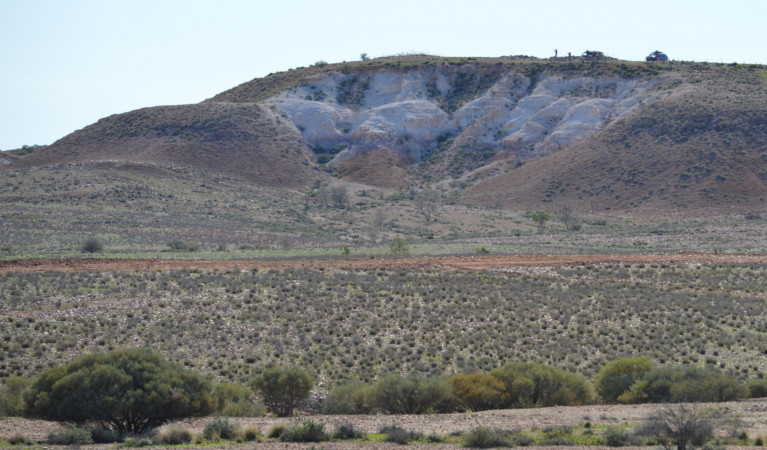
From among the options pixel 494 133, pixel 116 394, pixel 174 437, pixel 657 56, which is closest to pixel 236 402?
pixel 116 394

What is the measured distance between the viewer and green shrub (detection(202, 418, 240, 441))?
49.1 ft

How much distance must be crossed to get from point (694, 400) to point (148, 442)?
1281 cm

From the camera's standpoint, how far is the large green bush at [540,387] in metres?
18.9

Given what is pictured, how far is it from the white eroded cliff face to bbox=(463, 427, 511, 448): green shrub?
80.9 metres

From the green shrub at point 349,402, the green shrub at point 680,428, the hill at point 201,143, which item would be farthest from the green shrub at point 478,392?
the hill at point 201,143

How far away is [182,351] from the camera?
22.9 meters

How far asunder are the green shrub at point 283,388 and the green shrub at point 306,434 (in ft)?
12.5

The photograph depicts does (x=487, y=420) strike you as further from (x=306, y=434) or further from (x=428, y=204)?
(x=428, y=204)

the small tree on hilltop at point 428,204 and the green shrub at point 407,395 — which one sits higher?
the small tree on hilltop at point 428,204

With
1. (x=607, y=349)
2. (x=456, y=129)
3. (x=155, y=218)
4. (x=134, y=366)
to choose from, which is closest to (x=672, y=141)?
(x=456, y=129)

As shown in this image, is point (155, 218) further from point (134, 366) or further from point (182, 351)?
point (134, 366)

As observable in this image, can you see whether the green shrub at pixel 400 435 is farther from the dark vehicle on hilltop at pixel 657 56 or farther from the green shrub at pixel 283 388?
the dark vehicle on hilltop at pixel 657 56

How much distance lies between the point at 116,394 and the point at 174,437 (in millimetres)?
1924

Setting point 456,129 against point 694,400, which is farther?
point 456,129
